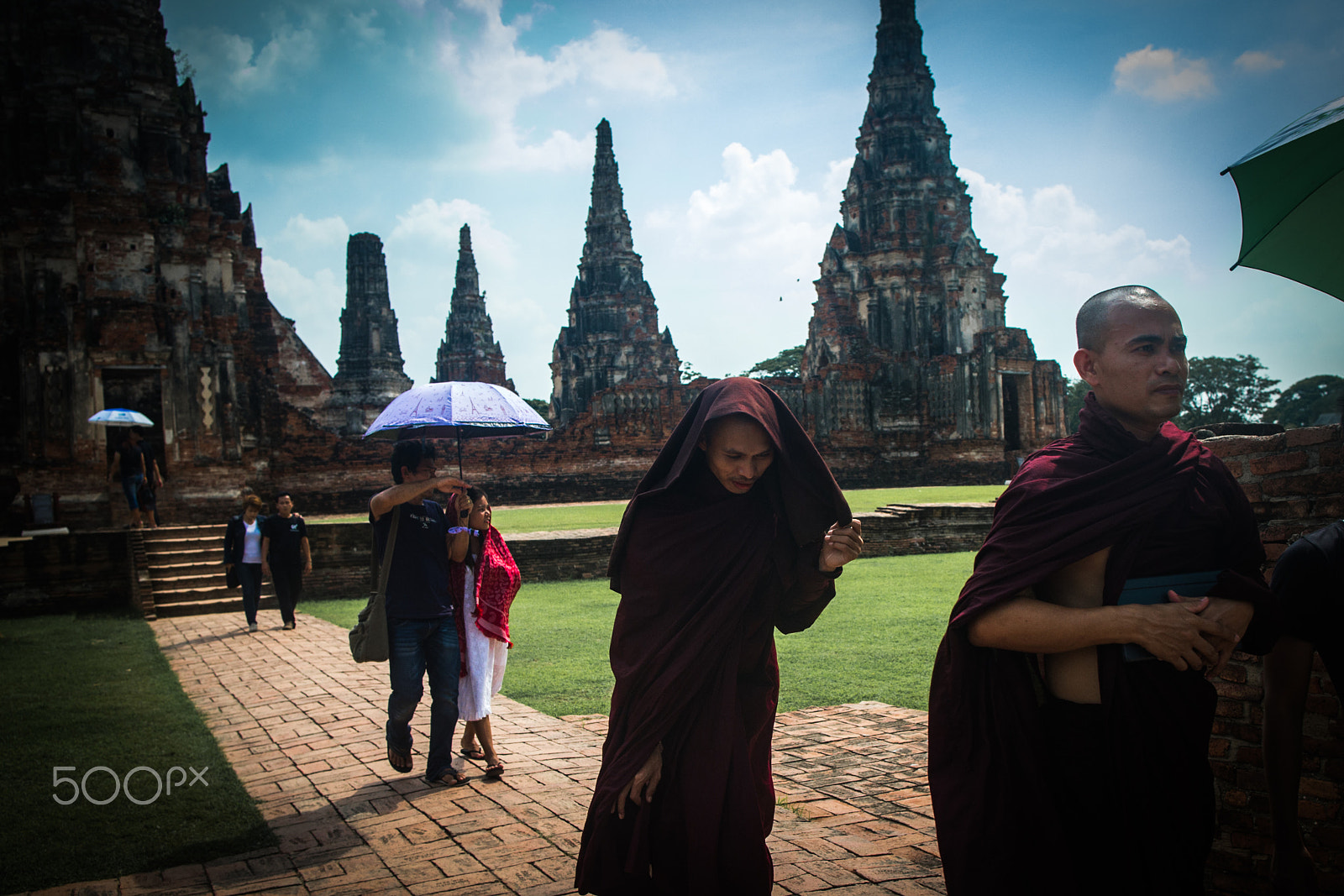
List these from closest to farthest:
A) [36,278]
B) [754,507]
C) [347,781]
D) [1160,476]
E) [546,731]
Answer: [1160,476]
[754,507]
[347,781]
[546,731]
[36,278]

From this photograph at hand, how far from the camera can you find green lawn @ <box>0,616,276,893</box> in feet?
12.0

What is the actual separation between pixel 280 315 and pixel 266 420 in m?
9.05

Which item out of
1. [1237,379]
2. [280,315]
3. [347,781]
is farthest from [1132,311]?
[1237,379]

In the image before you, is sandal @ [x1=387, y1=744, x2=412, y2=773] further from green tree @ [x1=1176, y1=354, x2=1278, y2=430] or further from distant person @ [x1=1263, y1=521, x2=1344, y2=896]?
green tree @ [x1=1176, y1=354, x2=1278, y2=430]

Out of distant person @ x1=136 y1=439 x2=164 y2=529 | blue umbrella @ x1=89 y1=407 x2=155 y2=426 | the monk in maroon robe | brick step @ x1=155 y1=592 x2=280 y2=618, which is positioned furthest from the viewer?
blue umbrella @ x1=89 y1=407 x2=155 y2=426

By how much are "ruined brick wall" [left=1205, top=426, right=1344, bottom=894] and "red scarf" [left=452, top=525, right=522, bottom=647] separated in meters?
3.15

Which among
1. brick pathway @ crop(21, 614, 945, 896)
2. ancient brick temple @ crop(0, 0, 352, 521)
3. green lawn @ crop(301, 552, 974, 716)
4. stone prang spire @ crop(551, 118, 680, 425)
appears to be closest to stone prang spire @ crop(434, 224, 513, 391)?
stone prang spire @ crop(551, 118, 680, 425)

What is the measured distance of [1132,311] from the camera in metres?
2.21

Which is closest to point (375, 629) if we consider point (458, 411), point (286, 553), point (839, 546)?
point (458, 411)

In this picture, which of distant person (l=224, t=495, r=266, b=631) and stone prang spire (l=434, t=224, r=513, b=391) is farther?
stone prang spire (l=434, t=224, r=513, b=391)

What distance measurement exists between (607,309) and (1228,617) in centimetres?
3816

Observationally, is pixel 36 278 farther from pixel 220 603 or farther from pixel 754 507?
pixel 754 507

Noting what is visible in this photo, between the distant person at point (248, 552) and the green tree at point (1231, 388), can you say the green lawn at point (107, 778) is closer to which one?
the distant person at point (248, 552)

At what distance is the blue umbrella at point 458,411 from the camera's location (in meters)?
5.14
